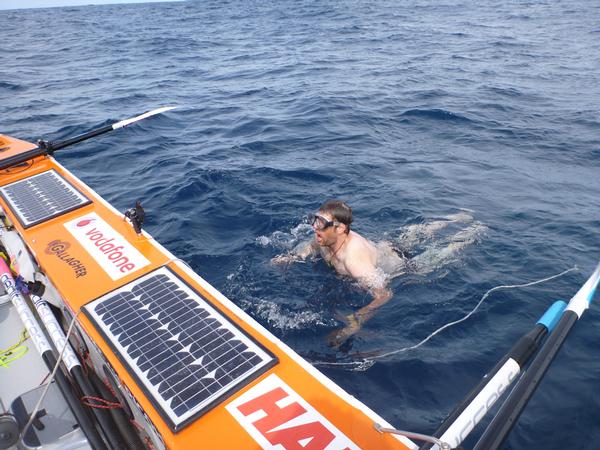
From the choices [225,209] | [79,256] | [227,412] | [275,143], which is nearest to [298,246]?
[225,209]

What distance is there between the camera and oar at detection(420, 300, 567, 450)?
6.26ft

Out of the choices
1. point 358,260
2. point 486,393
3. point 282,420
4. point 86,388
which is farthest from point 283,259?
point 486,393

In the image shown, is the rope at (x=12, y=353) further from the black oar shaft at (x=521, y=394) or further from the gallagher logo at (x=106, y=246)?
the black oar shaft at (x=521, y=394)

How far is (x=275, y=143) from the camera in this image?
31.7 feet

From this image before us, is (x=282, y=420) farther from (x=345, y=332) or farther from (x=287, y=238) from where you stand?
(x=287, y=238)

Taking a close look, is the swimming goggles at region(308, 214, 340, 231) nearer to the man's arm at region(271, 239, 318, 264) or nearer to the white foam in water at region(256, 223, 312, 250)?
the man's arm at region(271, 239, 318, 264)

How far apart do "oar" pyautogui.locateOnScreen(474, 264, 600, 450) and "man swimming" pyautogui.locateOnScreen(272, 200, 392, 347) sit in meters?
2.15

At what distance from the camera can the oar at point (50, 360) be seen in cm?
252

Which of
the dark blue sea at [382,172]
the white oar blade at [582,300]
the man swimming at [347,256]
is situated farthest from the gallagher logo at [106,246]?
the white oar blade at [582,300]

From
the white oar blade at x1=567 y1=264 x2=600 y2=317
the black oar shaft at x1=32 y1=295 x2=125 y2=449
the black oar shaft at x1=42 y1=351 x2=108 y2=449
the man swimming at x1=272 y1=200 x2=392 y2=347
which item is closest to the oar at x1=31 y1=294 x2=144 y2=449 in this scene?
the black oar shaft at x1=32 y1=295 x2=125 y2=449

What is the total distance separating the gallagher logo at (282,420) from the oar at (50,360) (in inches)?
32.9

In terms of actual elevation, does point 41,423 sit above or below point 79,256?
below

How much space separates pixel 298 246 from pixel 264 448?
12.2ft

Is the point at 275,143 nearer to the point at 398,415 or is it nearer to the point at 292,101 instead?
the point at 292,101
